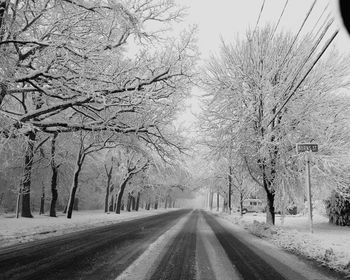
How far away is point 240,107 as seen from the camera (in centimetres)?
1584

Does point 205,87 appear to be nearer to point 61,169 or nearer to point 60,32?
point 60,32

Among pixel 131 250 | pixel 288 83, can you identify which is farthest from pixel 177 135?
pixel 131 250

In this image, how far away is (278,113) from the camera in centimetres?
1377

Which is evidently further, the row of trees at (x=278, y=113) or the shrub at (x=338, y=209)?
the shrub at (x=338, y=209)

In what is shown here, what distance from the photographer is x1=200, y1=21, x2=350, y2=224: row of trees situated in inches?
561

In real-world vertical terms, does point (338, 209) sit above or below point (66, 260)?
above

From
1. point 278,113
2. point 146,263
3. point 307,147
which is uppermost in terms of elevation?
point 278,113

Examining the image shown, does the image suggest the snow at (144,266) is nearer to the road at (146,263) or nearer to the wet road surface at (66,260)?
the road at (146,263)

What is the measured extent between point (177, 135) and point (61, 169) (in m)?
15.0

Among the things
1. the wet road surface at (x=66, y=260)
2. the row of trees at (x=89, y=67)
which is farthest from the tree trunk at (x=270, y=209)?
the wet road surface at (x=66, y=260)

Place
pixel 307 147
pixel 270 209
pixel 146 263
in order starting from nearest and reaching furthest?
1. pixel 146 263
2. pixel 307 147
3. pixel 270 209

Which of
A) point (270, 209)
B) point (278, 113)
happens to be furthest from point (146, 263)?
point (270, 209)

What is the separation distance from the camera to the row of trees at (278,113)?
46.8 feet

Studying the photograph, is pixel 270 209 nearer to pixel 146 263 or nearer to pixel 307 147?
pixel 307 147
